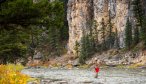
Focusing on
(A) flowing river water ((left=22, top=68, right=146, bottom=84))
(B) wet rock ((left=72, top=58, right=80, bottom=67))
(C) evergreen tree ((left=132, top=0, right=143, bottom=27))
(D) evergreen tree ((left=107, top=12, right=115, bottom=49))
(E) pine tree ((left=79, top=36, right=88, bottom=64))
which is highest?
(C) evergreen tree ((left=132, top=0, right=143, bottom=27))

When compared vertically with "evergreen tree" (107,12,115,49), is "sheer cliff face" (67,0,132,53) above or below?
above

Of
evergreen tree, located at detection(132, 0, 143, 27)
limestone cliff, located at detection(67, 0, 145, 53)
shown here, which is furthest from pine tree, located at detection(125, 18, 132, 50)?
limestone cliff, located at detection(67, 0, 145, 53)

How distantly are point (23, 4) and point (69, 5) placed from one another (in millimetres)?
132639

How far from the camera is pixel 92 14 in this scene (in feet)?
441

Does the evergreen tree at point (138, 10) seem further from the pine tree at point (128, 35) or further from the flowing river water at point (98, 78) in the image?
the flowing river water at point (98, 78)

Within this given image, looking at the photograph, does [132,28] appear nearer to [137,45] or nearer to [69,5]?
[137,45]

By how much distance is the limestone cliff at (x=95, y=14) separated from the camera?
11068 cm

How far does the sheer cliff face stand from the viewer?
111 meters

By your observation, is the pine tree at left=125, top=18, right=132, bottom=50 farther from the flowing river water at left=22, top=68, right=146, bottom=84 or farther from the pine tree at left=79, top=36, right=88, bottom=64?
the flowing river water at left=22, top=68, right=146, bottom=84

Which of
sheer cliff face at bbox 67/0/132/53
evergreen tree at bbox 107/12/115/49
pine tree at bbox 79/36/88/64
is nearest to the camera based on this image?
pine tree at bbox 79/36/88/64

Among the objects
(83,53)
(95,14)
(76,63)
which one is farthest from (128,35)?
(95,14)

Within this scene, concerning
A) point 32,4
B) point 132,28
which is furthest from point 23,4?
point 132,28

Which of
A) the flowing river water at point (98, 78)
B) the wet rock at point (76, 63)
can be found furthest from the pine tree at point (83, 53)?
the flowing river water at point (98, 78)

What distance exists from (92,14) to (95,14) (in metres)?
6.31
